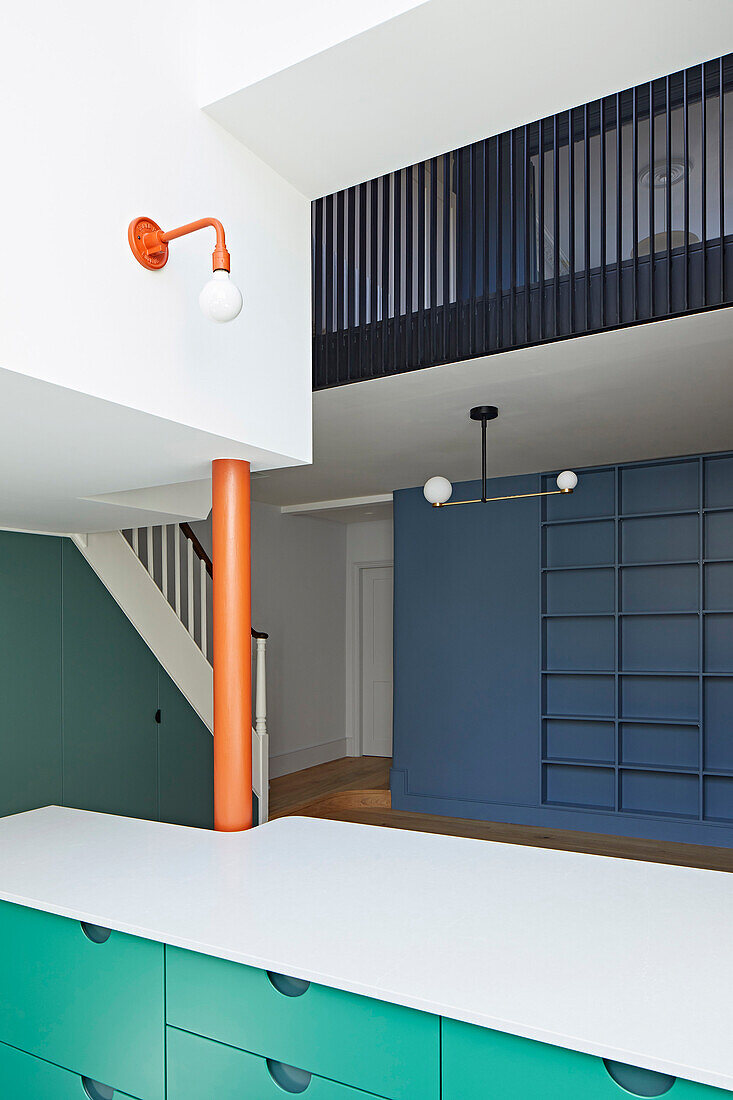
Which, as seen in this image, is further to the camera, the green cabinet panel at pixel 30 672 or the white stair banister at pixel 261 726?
the white stair banister at pixel 261 726

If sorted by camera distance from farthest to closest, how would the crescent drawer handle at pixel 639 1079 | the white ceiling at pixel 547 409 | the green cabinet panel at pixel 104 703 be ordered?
the green cabinet panel at pixel 104 703
the white ceiling at pixel 547 409
the crescent drawer handle at pixel 639 1079

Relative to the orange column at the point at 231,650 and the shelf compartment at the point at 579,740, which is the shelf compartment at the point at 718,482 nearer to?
the shelf compartment at the point at 579,740

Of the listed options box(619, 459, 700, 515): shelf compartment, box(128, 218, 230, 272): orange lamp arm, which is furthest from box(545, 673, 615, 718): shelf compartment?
box(128, 218, 230, 272): orange lamp arm

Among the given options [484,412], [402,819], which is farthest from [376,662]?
[484,412]

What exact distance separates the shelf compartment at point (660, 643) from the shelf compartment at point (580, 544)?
0.46 meters

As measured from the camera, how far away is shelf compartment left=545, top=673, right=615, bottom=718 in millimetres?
5035

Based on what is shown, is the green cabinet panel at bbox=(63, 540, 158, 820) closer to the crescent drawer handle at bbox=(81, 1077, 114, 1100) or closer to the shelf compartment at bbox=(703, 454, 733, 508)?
the crescent drawer handle at bbox=(81, 1077, 114, 1100)

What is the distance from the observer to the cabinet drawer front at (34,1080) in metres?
1.58

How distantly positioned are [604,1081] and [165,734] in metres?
3.41

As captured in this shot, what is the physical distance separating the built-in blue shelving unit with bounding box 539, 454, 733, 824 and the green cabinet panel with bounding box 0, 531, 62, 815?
3.15 m

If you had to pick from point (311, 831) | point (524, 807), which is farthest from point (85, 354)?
point (524, 807)

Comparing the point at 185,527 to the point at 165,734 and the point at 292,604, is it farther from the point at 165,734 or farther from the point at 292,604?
the point at 292,604

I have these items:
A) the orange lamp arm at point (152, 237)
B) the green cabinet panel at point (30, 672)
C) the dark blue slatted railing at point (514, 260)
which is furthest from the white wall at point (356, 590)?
the orange lamp arm at point (152, 237)

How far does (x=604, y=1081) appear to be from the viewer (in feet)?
3.32
